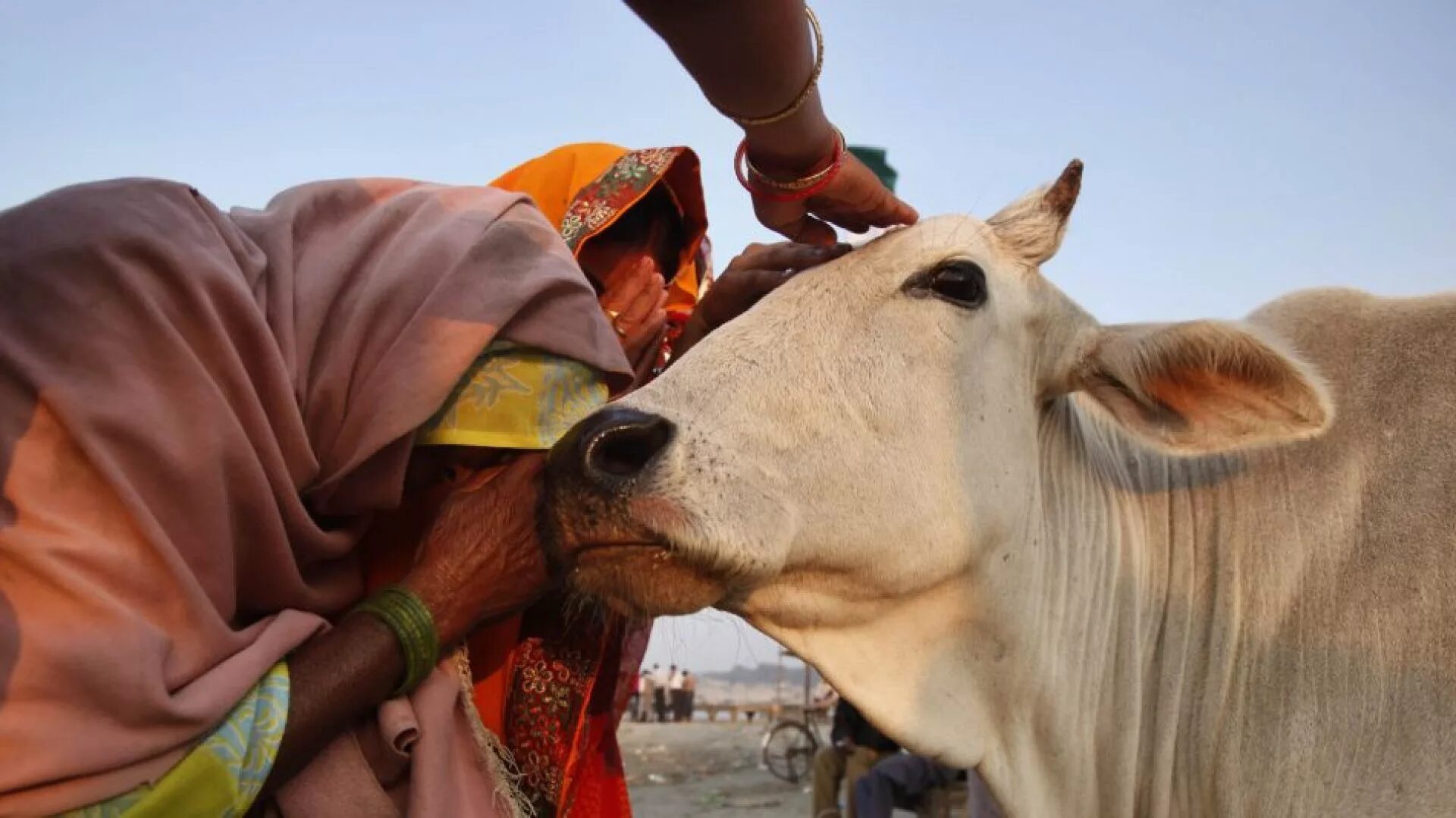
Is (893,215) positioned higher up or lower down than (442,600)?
higher up

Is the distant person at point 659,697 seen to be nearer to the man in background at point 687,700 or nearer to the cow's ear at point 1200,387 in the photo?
the man in background at point 687,700

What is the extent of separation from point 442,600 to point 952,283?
1.33m

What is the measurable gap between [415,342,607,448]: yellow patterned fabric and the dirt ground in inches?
457

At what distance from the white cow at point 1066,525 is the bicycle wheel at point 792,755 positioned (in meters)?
15.5

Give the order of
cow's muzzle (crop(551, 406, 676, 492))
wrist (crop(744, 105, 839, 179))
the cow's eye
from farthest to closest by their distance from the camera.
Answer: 1. the cow's eye
2. wrist (crop(744, 105, 839, 179))
3. cow's muzzle (crop(551, 406, 676, 492))

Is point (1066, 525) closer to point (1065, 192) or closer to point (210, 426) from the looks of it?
point (1065, 192)

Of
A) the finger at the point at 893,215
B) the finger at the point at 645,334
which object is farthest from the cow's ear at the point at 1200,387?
the finger at the point at 645,334

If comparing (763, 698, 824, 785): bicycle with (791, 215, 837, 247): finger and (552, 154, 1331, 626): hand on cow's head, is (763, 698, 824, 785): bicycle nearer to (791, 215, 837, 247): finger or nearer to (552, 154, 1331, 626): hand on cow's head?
(791, 215, 837, 247): finger

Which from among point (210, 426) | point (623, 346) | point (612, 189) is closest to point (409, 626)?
point (210, 426)

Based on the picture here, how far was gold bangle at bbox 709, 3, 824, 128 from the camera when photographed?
232 cm

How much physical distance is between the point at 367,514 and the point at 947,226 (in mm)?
1479

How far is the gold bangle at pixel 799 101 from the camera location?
91.3 inches

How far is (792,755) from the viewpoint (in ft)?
58.3

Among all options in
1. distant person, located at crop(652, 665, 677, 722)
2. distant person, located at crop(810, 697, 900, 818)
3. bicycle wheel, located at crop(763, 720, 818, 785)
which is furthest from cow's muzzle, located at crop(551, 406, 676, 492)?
distant person, located at crop(652, 665, 677, 722)
